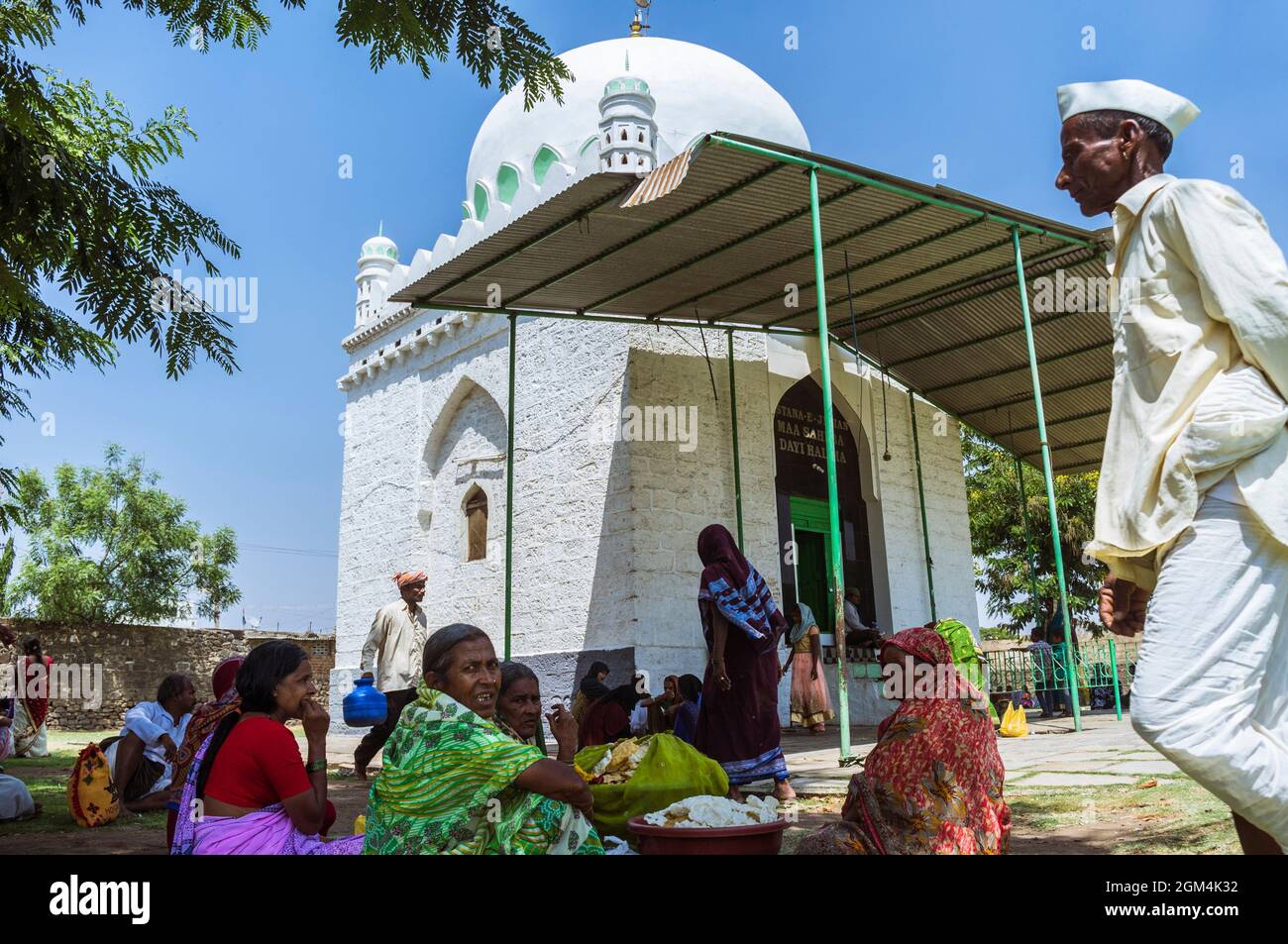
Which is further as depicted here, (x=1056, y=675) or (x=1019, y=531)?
(x=1019, y=531)

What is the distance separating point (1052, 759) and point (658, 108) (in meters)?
10.8

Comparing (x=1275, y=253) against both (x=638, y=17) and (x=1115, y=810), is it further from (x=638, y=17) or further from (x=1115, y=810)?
(x=638, y=17)

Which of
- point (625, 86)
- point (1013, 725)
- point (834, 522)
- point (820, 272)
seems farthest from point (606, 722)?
point (625, 86)

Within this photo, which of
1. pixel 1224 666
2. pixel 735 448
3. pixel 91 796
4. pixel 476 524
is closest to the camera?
pixel 1224 666

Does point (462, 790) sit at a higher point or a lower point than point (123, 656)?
lower

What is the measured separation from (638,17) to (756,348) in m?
7.65

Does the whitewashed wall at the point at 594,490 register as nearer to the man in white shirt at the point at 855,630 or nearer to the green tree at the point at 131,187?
the man in white shirt at the point at 855,630

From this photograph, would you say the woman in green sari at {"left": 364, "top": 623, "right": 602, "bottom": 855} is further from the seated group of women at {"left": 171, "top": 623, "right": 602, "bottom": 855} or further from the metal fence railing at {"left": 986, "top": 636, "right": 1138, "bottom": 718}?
the metal fence railing at {"left": 986, "top": 636, "right": 1138, "bottom": 718}

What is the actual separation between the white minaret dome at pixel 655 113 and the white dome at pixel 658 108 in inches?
0.6

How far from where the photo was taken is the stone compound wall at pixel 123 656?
17.6m

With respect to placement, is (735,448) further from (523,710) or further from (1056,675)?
(523,710)

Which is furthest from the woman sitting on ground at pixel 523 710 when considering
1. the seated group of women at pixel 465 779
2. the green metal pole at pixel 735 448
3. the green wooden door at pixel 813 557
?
the green wooden door at pixel 813 557

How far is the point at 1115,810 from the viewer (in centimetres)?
462

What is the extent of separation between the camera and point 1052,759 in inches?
258
